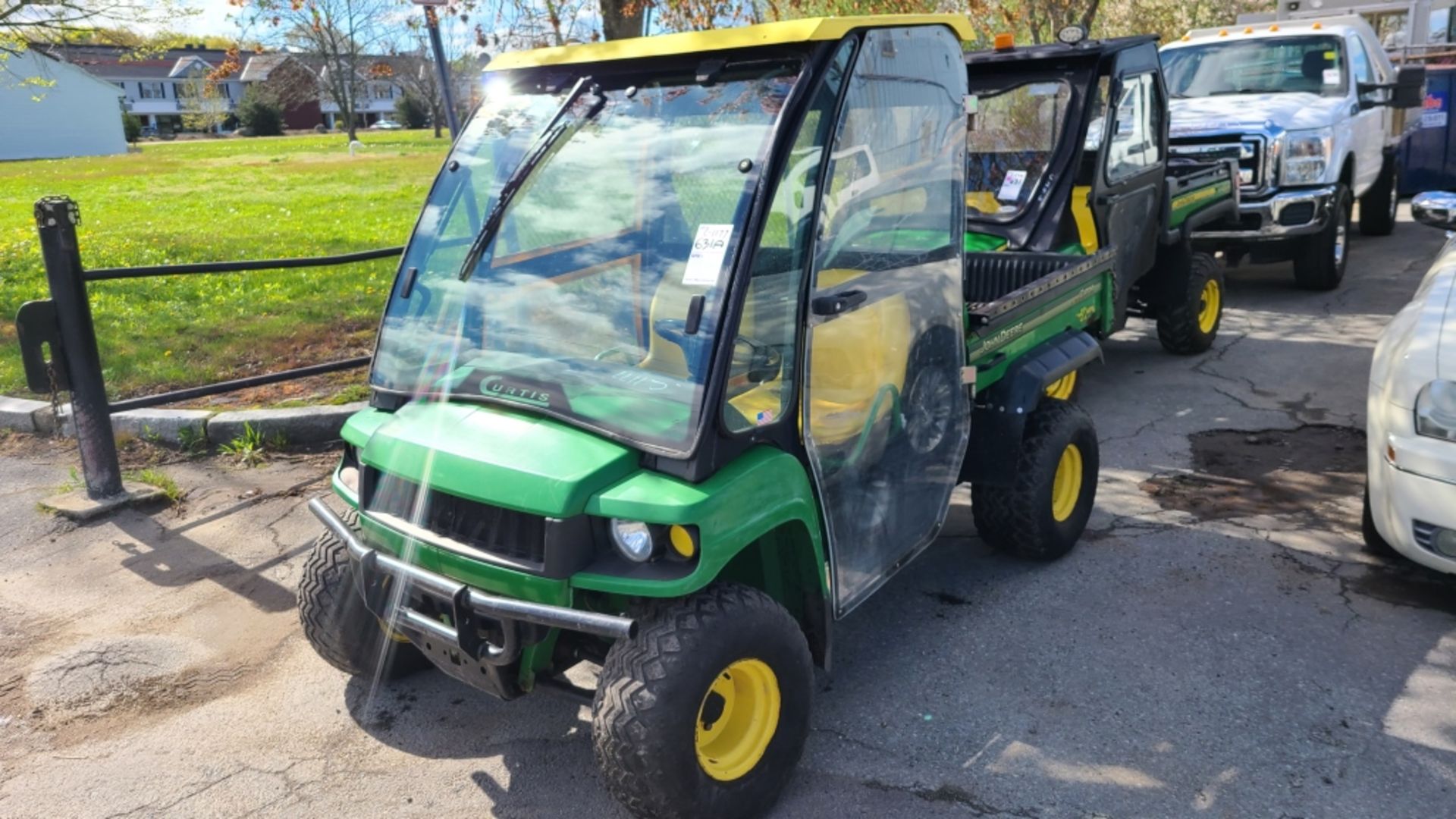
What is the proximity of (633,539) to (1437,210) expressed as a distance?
3.76 meters

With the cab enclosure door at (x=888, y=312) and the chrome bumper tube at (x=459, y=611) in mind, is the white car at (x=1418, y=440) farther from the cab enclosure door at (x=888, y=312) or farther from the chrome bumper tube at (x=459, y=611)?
the chrome bumper tube at (x=459, y=611)

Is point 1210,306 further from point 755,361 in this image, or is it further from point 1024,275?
point 755,361

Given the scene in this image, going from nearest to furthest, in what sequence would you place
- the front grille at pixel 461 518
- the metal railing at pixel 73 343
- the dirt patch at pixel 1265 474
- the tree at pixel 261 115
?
the front grille at pixel 461 518 < the metal railing at pixel 73 343 < the dirt patch at pixel 1265 474 < the tree at pixel 261 115

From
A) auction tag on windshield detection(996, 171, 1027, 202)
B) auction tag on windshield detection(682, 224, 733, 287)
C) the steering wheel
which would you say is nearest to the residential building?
auction tag on windshield detection(996, 171, 1027, 202)

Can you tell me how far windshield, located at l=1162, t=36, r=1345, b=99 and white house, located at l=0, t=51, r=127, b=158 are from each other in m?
55.9

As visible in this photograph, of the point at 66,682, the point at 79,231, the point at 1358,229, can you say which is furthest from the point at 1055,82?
the point at 79,231

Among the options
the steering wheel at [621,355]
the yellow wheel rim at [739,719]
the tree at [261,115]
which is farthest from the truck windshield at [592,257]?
the tree at [261,115]

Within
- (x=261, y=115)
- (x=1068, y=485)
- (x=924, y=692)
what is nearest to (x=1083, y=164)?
(x=1068, y=485)

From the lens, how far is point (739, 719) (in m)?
3.26

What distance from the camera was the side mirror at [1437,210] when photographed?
462 cm

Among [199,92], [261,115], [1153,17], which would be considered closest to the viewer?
[1153,17]

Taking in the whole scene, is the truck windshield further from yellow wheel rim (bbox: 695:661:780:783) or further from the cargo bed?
the cargo bed

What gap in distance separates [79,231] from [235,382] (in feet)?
38.1

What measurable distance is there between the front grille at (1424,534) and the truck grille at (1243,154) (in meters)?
6.14
